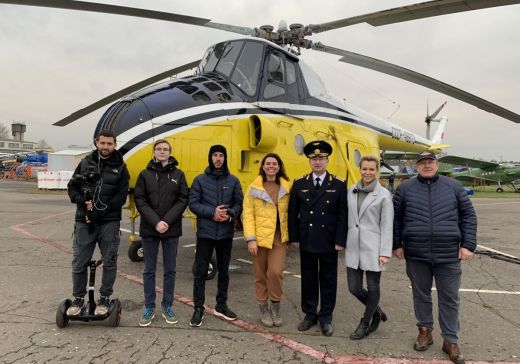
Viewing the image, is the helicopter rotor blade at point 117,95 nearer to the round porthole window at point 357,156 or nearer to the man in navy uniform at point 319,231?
the round porthole window at point 357,156

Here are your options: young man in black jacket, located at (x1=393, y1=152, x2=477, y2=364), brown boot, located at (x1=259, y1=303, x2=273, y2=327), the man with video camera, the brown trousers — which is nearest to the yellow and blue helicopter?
the man with video camera

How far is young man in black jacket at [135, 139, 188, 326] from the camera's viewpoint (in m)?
4.12

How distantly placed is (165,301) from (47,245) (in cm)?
553

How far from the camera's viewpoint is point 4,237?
9.20m

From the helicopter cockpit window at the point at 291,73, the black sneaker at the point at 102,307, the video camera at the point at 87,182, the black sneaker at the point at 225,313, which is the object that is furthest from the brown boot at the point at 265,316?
the helicopter cockpit window at the point at 291,73

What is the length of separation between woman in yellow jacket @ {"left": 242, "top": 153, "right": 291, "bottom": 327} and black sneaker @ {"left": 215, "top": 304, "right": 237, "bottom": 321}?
327 mm

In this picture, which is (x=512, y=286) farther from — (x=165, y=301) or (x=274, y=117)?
(x=165, y=301)

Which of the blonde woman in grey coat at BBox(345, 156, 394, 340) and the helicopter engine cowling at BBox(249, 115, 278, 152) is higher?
the helicopter engine cowling at BBox(249, 115, 278, 152)

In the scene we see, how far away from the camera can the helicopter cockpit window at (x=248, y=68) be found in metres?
6.14

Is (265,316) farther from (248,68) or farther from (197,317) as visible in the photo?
(248,68)

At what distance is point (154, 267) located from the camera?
4.18 meters

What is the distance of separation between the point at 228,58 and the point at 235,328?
4319 millimetres

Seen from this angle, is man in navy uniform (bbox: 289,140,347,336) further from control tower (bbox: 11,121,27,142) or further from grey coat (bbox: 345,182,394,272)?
control tower (bbox: 11,121,27,142)

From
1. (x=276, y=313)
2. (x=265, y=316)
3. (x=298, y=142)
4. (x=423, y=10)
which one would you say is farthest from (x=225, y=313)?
(x=423, y=10)
